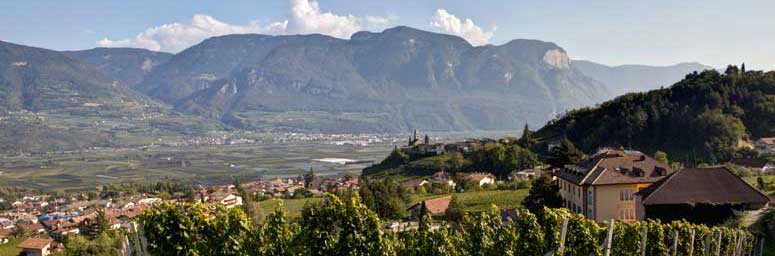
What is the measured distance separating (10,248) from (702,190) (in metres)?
60.3

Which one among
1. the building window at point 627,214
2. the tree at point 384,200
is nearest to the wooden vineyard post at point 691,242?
the building window at point 627,214

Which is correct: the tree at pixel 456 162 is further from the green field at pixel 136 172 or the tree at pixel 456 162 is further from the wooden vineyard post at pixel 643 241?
the wooden vineyard post at pixel 643 241

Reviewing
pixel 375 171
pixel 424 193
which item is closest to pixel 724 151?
pixel 424 193

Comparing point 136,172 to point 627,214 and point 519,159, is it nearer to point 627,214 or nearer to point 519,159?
point 519,159

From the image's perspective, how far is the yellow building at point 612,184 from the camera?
3158cm

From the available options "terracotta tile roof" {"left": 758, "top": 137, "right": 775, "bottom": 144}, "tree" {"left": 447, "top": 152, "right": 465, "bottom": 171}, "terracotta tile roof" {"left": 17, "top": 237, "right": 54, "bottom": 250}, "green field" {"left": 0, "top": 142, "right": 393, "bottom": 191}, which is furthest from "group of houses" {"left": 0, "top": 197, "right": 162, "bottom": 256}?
"terracotta tile roof" {"left": 758, "top": 137, "right": 775, "bottom": 144}

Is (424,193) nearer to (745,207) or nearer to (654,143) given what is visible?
(654,143)

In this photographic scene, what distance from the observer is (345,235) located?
13.0 meters

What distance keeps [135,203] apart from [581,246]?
85521 millimetres

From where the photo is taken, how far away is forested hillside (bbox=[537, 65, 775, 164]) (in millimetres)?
68250

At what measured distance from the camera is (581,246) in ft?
49.1

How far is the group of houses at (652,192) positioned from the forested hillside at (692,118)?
3789 centimetres

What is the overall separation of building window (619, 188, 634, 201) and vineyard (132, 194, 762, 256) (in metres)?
16.6

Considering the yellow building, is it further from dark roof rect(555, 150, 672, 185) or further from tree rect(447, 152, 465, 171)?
tree rect(447, 152, 465, 171)
